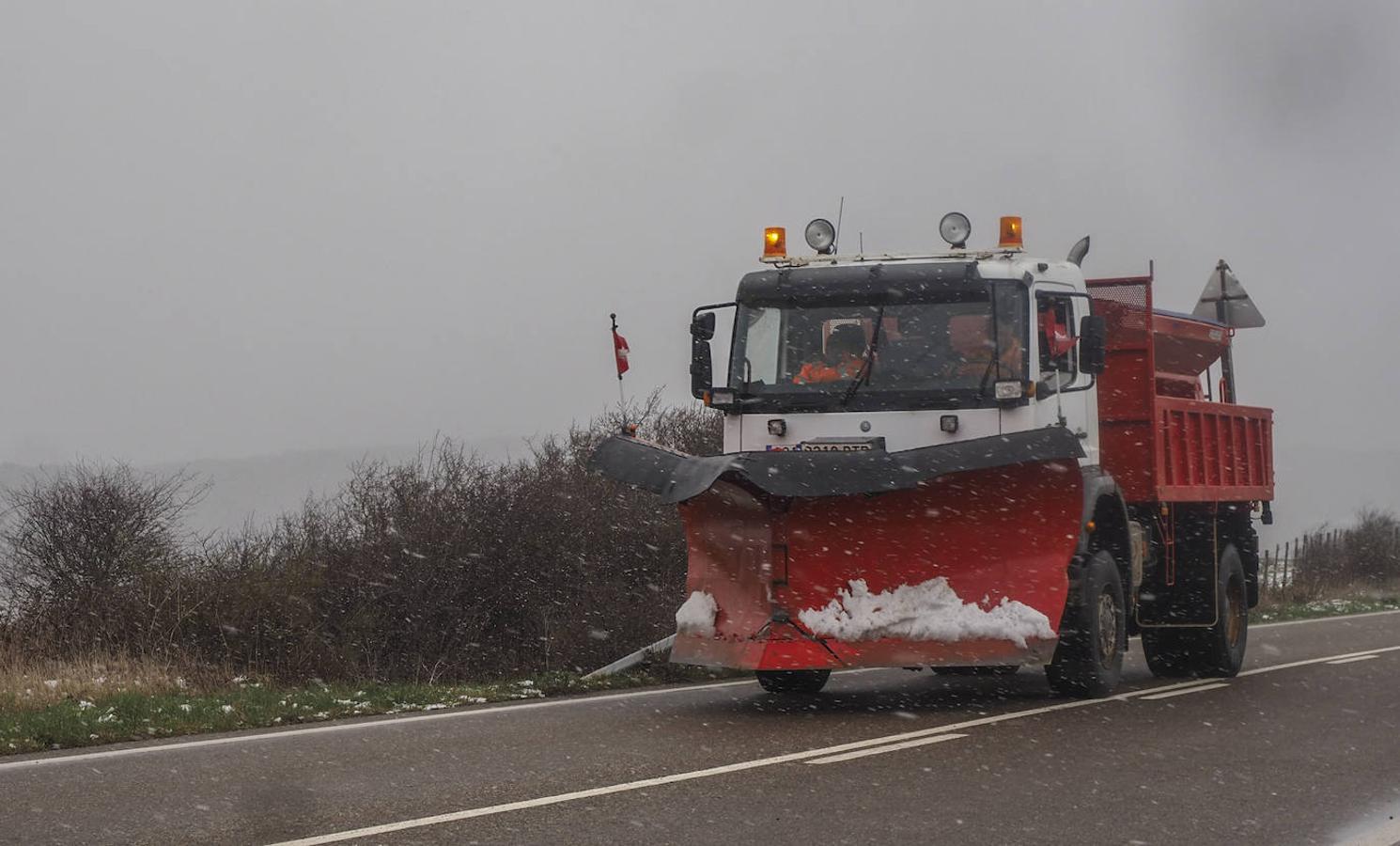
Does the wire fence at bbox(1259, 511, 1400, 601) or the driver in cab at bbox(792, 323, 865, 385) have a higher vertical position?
the driver in cab at bbox(792, 323, 865, 385)

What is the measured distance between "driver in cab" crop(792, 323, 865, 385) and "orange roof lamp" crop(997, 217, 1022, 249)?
1.29m

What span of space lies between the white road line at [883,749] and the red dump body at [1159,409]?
4105 mm

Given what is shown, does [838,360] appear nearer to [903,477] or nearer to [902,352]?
[902,352]

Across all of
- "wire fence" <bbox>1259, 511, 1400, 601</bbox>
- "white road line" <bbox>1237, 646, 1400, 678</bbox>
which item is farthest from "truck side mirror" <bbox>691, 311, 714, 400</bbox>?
"wire fence" <bbox>1259, 511, 1400, 601</bbox>

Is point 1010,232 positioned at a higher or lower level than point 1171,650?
higher

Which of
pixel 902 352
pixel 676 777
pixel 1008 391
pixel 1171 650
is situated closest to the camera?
pixel 676 777

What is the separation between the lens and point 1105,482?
12211 millimetres

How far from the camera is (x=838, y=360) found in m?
11.4

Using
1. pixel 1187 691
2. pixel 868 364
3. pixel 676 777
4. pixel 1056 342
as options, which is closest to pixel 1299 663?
pixel 1187 691

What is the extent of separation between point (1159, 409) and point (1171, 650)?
2.71 metres

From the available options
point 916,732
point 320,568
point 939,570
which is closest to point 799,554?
point 939,570

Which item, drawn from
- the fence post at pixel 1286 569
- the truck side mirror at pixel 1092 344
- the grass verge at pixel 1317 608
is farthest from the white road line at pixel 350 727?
the fence post at pixel 1286 569

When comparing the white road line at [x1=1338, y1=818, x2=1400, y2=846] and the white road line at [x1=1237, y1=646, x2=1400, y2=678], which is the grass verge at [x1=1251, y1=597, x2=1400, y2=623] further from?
the white road line at [x1=1338, y1=818, x2=1400, y2=846]

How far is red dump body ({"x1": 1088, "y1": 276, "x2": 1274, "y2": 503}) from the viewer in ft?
43.0
